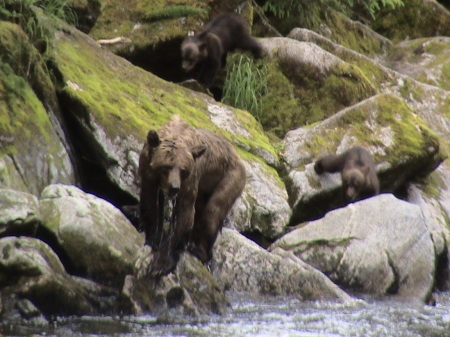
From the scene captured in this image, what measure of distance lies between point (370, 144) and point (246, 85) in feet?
7.04

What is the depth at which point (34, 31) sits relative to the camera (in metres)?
9.53

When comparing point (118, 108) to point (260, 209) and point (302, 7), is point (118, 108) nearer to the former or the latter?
point (260, 209)

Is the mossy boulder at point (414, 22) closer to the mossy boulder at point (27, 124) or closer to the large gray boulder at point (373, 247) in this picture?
the large gray boulder at point (373, 247)

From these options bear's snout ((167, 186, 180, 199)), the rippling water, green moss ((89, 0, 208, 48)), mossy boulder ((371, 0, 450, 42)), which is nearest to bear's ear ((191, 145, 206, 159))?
bear's snout ((167, 186, 180, 199))

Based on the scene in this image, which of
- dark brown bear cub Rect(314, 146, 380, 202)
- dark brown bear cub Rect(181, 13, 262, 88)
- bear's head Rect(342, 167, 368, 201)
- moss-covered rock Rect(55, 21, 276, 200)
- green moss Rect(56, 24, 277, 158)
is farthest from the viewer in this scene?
dark brown bear cub Rect(181, 13, 262, 88)

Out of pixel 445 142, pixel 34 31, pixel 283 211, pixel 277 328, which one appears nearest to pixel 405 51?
pixel 445 142

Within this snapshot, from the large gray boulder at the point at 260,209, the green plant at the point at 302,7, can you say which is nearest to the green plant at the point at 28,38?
the large gray boulder at the point at 260,209

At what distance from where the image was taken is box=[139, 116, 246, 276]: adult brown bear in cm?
676

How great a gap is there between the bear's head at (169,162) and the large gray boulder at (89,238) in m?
0.64

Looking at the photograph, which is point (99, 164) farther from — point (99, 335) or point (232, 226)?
point (99, 335)

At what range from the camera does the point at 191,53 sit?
43.3 feet

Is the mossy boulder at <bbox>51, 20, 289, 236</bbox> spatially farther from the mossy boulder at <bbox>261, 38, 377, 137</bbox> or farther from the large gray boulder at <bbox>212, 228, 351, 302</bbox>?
the mossy boulder at <bbox>261, 38, 377, 137</bbox>

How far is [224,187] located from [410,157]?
172 inches

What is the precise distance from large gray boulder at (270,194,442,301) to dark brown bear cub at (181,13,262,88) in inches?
176
